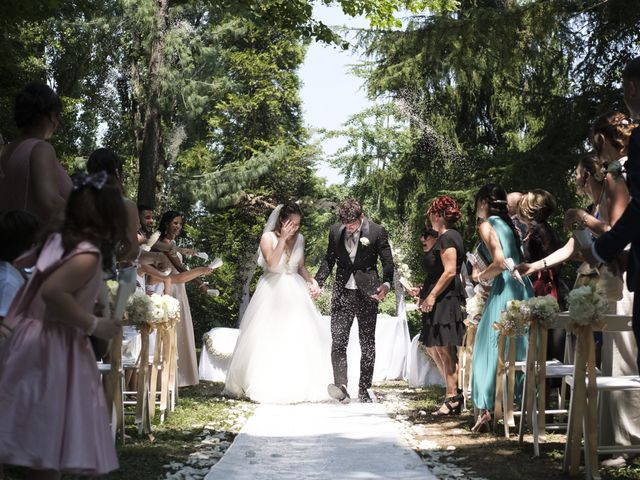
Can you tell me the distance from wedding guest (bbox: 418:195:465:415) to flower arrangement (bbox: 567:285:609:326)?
379 centimetres

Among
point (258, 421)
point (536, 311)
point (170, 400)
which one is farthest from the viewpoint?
point (170, 400)

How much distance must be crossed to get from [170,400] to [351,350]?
5.30 meters

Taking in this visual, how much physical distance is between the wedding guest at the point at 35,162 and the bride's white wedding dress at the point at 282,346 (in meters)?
5.77

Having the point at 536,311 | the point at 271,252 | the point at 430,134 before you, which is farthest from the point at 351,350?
the point at 430,134

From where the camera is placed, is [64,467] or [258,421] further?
[258,421]

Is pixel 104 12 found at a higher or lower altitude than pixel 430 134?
higher

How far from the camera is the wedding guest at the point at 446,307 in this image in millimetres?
9516

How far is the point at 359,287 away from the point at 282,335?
3.56 ft

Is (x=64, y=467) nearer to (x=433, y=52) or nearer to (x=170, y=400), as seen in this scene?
(x=170, y=400)

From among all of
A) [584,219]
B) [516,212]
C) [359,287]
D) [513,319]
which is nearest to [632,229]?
[584,219]

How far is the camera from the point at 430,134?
85.4 ft

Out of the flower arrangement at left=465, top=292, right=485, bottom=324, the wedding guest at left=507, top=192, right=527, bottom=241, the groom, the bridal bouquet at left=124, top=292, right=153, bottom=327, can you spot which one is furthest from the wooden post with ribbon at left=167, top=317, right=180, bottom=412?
the wedding guest at left=507, top=192, right=527, bottom=241

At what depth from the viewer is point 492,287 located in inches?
318

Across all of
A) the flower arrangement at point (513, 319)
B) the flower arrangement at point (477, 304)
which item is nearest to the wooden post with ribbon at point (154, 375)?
the flower arrangement at point (477, 304)
